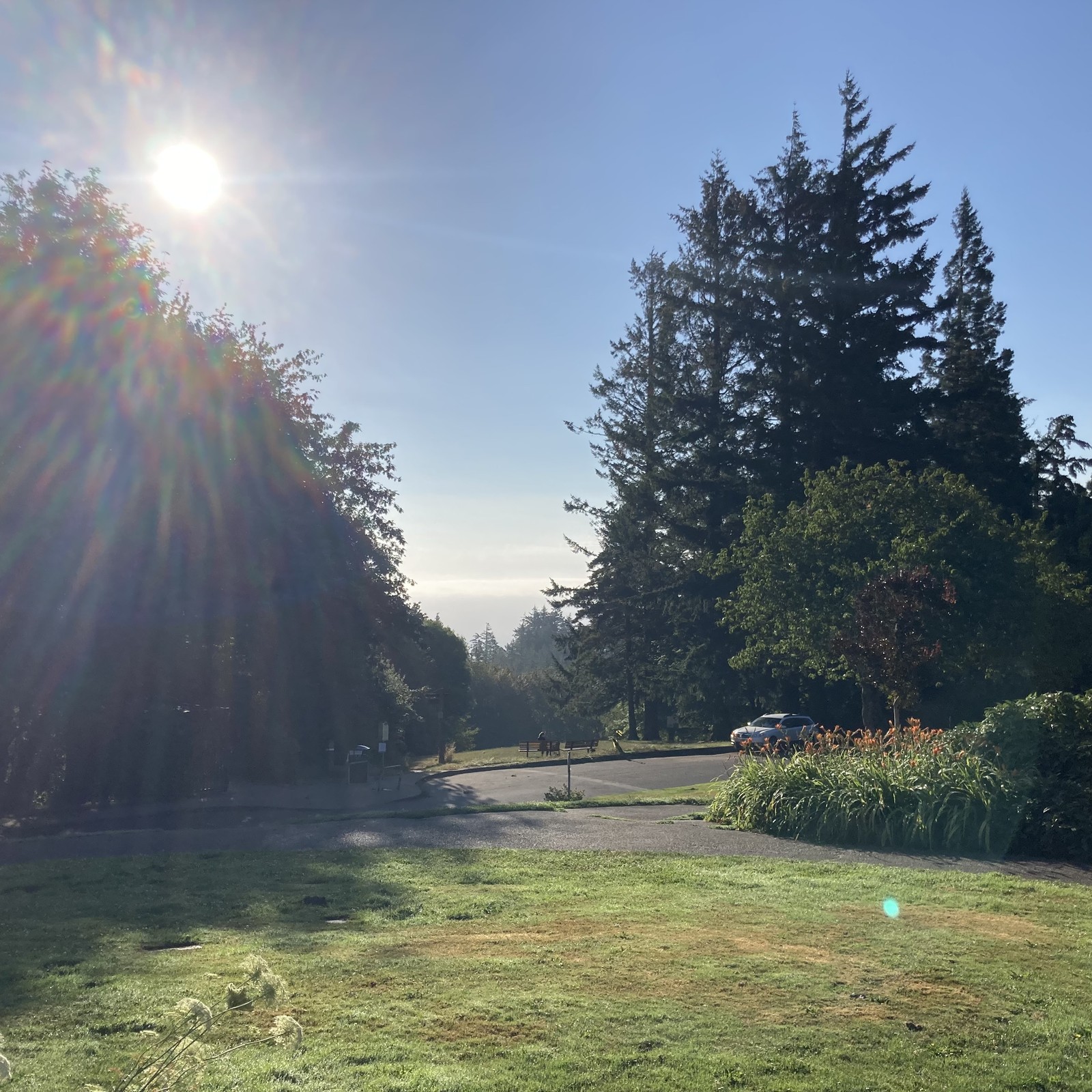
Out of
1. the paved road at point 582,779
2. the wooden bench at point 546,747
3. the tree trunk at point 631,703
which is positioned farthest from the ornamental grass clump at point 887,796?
the tree trunk at point 631,703

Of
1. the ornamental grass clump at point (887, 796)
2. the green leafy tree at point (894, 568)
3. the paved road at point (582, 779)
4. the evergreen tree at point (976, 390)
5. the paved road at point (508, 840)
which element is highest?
the evergreen tree at point (976, 390)

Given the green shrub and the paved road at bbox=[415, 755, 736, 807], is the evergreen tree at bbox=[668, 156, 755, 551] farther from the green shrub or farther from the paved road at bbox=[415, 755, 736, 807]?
the green shrub

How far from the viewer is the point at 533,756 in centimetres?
4025

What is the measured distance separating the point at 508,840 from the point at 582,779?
1368 cm

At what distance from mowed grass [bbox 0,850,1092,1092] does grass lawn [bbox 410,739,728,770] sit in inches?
969

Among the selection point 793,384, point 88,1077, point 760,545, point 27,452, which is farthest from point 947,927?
point 793,384

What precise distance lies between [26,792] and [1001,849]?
16679 mm

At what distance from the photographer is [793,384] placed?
39.0m

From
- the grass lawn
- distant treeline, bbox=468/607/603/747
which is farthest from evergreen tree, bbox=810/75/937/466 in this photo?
distant treeline, bbox=468/607/603/747

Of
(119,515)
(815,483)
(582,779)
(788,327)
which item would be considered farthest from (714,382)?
(119,515)

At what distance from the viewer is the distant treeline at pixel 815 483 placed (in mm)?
25844

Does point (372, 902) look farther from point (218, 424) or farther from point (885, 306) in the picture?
point (885, 306)

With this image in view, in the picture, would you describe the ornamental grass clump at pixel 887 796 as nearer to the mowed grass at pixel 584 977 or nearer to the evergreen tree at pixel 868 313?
the mowed grass at pixel 584 977

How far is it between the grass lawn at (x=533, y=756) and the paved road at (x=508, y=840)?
18.2 meters
